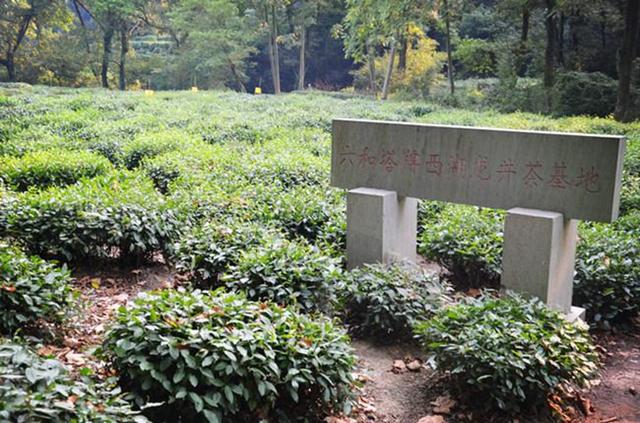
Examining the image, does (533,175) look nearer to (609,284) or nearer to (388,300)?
(609,284)

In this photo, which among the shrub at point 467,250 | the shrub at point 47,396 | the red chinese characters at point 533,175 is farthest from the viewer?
the shrub at point 467,250

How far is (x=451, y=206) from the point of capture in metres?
8.11

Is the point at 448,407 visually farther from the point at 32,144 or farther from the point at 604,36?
the point at 604,36

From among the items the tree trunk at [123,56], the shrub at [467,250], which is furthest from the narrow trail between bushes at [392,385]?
the tree trunk at [123,56]

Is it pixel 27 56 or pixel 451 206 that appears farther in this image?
pixel 27 56

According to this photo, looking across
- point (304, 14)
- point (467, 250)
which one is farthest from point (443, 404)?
point (304, 14)

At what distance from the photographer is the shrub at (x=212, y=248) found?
522 cm

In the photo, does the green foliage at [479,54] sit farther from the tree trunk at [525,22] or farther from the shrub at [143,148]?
the shrub at [143,148]

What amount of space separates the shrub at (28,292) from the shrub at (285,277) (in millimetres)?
1169

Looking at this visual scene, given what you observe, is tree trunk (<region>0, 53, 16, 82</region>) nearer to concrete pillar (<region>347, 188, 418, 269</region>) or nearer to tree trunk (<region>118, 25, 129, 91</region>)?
tree trunk (<region>118, 25, 129, 91</region>)

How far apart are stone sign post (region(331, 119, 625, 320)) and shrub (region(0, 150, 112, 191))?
4.16m

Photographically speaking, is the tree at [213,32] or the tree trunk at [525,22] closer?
the tree trunk at [525,22]

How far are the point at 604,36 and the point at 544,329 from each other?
25.1 metres

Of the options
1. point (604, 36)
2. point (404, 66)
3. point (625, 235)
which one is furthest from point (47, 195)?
point (404, 66)
